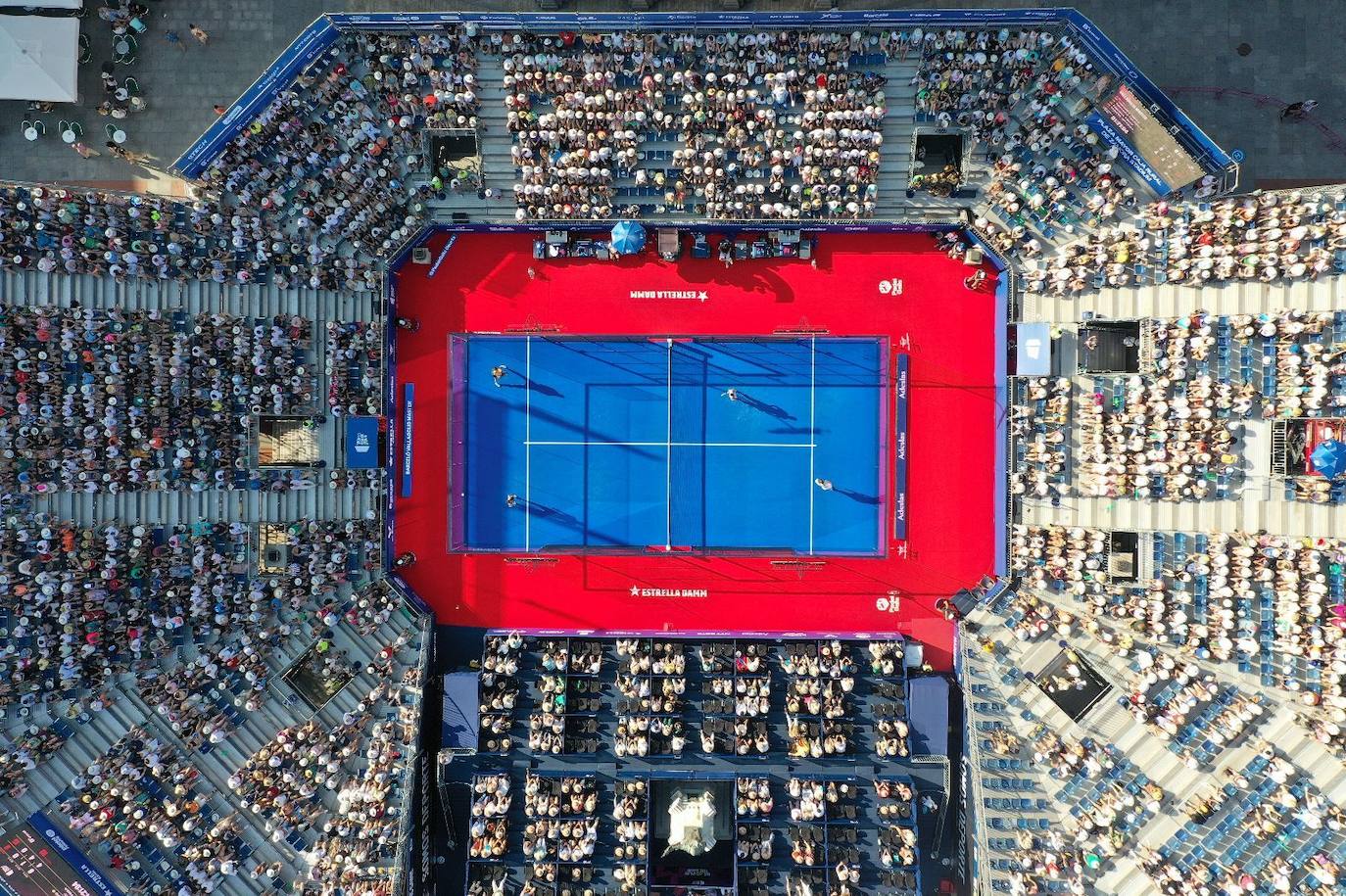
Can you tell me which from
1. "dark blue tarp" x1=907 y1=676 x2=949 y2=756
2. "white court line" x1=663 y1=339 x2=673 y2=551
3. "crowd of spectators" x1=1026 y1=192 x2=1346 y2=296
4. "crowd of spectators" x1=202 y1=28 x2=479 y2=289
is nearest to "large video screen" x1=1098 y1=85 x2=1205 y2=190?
"crowd of spectators" x1=1026 y1=192 x2=1346 y2=296

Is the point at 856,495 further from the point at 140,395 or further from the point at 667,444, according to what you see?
the point at 140,395

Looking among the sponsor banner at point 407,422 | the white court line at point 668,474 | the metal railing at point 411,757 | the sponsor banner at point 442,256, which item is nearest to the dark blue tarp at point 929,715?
the white court line at point 668,474

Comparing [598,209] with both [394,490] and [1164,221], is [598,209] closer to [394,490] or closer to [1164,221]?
[394,490]

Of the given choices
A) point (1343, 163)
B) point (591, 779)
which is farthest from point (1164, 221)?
point (591, 779)

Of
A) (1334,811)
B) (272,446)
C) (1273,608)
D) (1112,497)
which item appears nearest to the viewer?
(1334,811)

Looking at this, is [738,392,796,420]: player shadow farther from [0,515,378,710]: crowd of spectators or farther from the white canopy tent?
the white canopy tent

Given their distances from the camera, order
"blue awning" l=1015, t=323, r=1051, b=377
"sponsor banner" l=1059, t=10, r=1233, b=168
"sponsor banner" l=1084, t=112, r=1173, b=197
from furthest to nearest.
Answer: "blue awning" l=1015, t=323, r=1051, b=377 → "sponsor banner" l=1084, t=112, r=1173, b=197 → "sponsor banner" l=1059, t=10, r=1233, b=168

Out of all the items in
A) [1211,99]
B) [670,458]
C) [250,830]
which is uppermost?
[1211,99]
